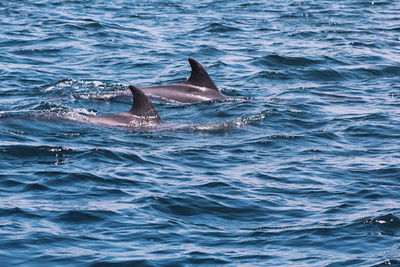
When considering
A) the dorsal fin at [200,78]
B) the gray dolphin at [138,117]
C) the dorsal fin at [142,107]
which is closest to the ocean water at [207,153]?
the gray dolphin at [138,117]

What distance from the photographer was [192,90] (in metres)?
18.6

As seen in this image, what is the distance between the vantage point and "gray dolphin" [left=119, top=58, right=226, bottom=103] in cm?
1817

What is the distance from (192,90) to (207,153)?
5036mm

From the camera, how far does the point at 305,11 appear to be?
31797mm

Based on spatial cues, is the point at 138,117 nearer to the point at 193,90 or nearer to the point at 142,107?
the point at 142,107

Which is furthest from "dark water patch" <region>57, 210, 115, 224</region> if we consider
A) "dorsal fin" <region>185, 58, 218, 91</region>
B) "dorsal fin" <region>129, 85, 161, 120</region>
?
"dorsal fin" <region>185, 58, 218, 91</region>

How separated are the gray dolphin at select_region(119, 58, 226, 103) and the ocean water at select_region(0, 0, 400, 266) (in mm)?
458

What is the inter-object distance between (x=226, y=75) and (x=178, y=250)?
12.5 m

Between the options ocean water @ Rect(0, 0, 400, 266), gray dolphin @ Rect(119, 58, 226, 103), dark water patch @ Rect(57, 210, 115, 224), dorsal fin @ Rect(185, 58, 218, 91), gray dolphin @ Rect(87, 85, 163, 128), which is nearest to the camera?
ocean water @ Rect(0, 0, 400, 266)

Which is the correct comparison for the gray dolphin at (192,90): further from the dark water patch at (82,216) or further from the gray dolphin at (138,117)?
the dark water patch at (82,216)

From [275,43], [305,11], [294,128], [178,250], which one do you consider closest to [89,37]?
[275,43]

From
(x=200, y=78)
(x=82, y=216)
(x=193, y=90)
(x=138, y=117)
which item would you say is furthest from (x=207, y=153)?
Answer: (x=200, y=78)

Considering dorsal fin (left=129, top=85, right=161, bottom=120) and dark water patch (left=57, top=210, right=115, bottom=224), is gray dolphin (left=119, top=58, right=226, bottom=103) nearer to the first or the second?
dorsal fin (left=129, top=85, right=161, bottom=120)

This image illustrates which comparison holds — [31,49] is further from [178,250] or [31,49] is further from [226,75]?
[178,250]
